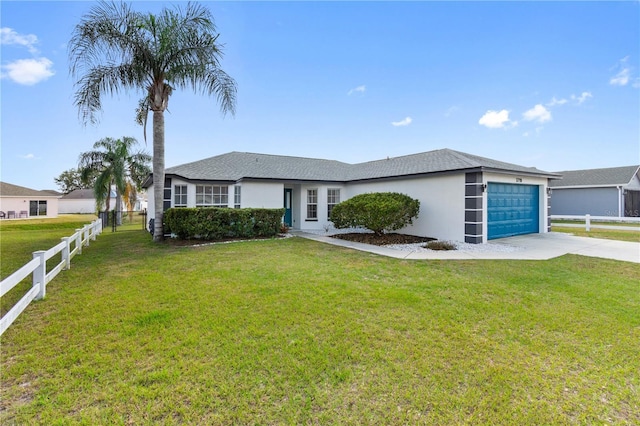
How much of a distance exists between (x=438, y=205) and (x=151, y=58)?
1232 cm

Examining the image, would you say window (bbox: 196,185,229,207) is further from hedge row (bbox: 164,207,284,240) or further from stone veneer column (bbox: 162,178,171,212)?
hedge row (bbox: 164,207,284,240)

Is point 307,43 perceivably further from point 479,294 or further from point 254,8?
point 479,294

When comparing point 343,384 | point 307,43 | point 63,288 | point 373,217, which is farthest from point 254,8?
point 343,384

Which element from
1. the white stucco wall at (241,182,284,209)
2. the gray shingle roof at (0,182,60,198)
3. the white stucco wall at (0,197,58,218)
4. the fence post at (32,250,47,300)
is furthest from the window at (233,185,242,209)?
the white stucco wall at (0,197,58,218)

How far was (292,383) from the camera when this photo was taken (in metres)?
2.71

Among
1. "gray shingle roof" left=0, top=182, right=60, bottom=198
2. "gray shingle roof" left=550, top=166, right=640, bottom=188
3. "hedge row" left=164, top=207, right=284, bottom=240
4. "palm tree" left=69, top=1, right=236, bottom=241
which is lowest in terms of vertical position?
"hedge row" left=164, top=207, right=284, bottom=240

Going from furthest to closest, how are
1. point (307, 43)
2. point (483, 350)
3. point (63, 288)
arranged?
point (307, 43), point (63, 288), point (483, 350)

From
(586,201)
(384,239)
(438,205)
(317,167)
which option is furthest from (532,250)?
(586,201)

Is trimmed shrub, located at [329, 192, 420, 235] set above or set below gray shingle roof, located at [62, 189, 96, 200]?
below

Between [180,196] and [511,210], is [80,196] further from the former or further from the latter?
[511,210]

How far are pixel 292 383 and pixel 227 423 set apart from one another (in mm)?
659

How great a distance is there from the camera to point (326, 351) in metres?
3.26

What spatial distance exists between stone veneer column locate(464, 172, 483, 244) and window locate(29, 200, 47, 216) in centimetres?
4182

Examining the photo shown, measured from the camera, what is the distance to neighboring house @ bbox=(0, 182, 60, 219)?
2919 centimetres
